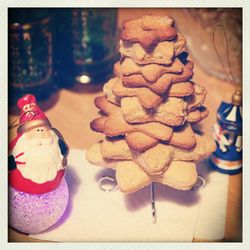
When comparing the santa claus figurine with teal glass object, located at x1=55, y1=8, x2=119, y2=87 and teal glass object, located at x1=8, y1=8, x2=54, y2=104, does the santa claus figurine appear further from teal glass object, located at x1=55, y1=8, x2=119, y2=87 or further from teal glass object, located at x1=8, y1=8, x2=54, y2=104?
teal glass object, located at x1=55, y1=8, x2=119, y2=87

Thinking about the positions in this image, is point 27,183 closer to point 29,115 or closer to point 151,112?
point 29,115

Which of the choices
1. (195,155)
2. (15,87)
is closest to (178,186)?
(195,155)

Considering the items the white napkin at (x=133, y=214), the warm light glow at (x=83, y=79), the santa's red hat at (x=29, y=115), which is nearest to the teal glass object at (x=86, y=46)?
the warm light glow at (x=83, y=79)

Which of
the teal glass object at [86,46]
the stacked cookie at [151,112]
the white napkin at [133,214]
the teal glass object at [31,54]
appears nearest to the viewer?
the stacked cookie at [151,112]

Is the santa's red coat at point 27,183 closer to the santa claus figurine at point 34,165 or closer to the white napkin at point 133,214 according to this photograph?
the santa claus figurine at point 34,165

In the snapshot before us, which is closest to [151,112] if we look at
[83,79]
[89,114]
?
[89,114]

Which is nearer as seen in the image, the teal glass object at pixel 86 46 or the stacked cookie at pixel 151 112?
the stacked cookie at pixel 151 112
